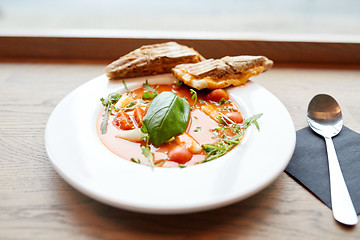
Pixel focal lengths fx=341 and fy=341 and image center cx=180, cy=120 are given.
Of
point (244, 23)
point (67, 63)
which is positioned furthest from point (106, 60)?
point (244, 23)

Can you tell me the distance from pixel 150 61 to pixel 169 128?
804 millimetres

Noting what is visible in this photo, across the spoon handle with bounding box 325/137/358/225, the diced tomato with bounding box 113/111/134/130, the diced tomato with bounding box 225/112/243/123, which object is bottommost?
the diced tomato with bounding box 113/111/134/130

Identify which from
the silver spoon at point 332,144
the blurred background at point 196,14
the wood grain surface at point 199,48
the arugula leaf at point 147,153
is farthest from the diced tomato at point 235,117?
the blurred background at point 196,14

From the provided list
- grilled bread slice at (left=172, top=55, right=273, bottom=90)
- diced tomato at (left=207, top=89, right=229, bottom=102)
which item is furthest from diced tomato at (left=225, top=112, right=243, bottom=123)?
grilled bread slice at (left=172, top=55, right=273, bottom=90)

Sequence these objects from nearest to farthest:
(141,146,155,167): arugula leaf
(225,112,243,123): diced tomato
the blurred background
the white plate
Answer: the white plate < (141,146,155,167): arugula leaf < (225,112,243,123): diced tomato < the blurred background

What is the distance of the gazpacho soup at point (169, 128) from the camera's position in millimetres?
1676

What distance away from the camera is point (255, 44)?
115 inches

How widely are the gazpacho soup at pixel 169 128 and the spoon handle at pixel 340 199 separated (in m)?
0.45

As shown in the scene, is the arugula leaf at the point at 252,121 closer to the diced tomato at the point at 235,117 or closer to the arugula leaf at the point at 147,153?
the diced tomato at the point at 235,117

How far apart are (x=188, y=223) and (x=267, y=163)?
0.46 m

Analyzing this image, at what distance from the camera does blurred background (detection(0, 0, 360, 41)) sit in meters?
3.61

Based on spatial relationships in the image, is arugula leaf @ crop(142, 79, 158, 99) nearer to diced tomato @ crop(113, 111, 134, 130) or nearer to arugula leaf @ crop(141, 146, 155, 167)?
diced tomato @ crop(113, 111, 134, 130)

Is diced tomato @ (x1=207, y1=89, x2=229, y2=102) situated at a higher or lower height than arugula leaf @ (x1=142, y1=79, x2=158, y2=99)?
higher

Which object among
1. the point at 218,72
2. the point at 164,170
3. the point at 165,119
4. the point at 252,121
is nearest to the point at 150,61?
the point at 218,72
